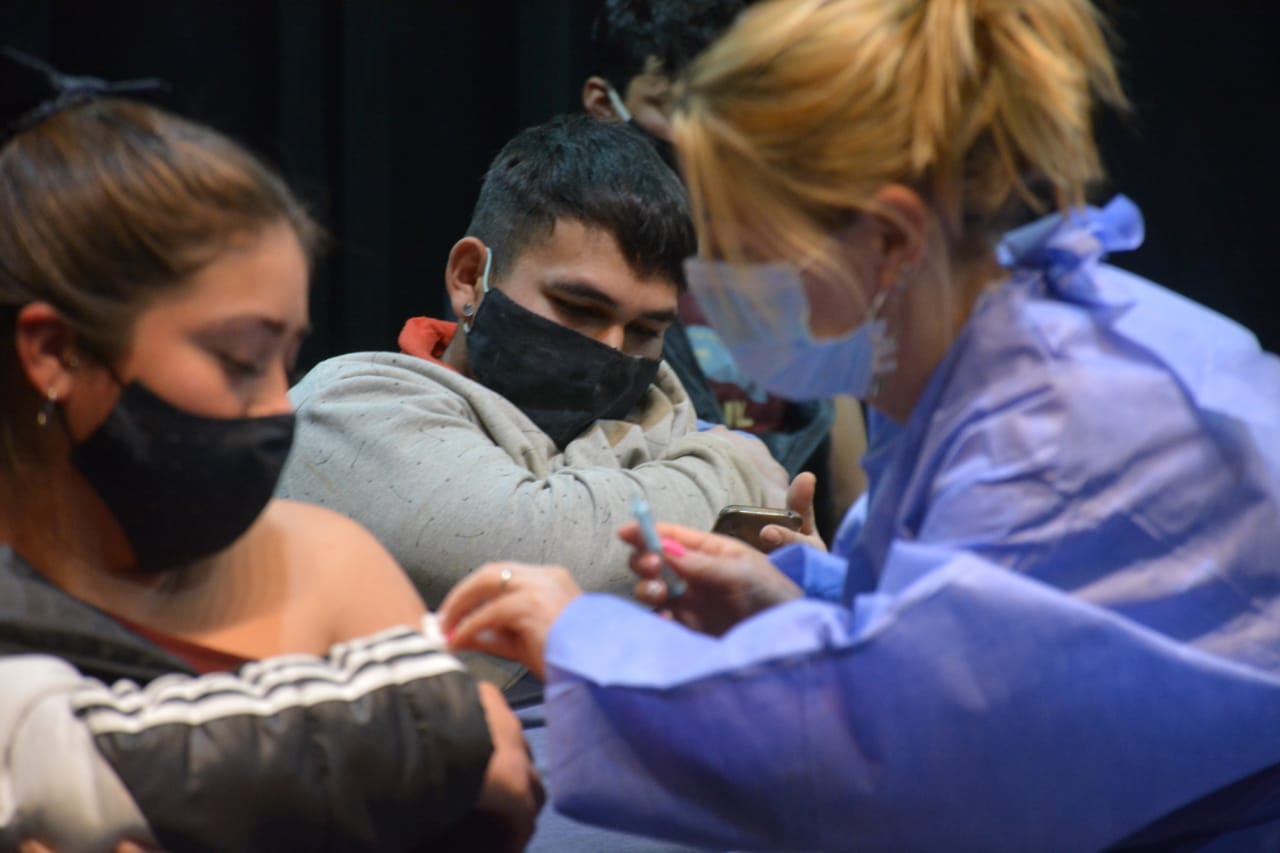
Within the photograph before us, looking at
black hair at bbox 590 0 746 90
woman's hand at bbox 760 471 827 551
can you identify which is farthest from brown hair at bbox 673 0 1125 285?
Result: black hair at bbox 590 0 746 90

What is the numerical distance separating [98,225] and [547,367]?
836mm

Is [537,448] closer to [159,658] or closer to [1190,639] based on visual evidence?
[159,658]

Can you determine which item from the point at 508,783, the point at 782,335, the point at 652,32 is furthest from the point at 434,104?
the point at 508,783

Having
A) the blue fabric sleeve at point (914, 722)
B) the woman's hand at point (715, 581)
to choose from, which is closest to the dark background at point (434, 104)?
the woman's hand at point (715, 581)

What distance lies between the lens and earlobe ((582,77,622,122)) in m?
2.44

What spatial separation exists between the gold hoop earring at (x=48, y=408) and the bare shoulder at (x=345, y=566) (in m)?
0.22

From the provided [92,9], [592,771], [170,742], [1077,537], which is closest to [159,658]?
[170,742]

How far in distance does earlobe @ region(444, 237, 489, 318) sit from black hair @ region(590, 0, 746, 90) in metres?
0.65

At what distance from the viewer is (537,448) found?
5.87ft

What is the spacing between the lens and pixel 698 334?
2.33 m

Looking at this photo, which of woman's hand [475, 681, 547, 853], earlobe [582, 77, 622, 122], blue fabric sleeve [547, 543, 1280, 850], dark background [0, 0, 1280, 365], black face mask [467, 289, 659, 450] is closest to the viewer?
blue fabric sleeve [547, 543, 1280, 850]

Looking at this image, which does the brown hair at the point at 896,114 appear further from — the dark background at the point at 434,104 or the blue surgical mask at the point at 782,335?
the dark background at the point at 434,104

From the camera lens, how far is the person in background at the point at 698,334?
2.31 metres

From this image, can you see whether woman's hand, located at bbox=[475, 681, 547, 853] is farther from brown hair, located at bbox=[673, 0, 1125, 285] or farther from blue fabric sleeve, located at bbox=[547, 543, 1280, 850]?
brown hair, located at bbox=[673, 0, 1125, 285]
